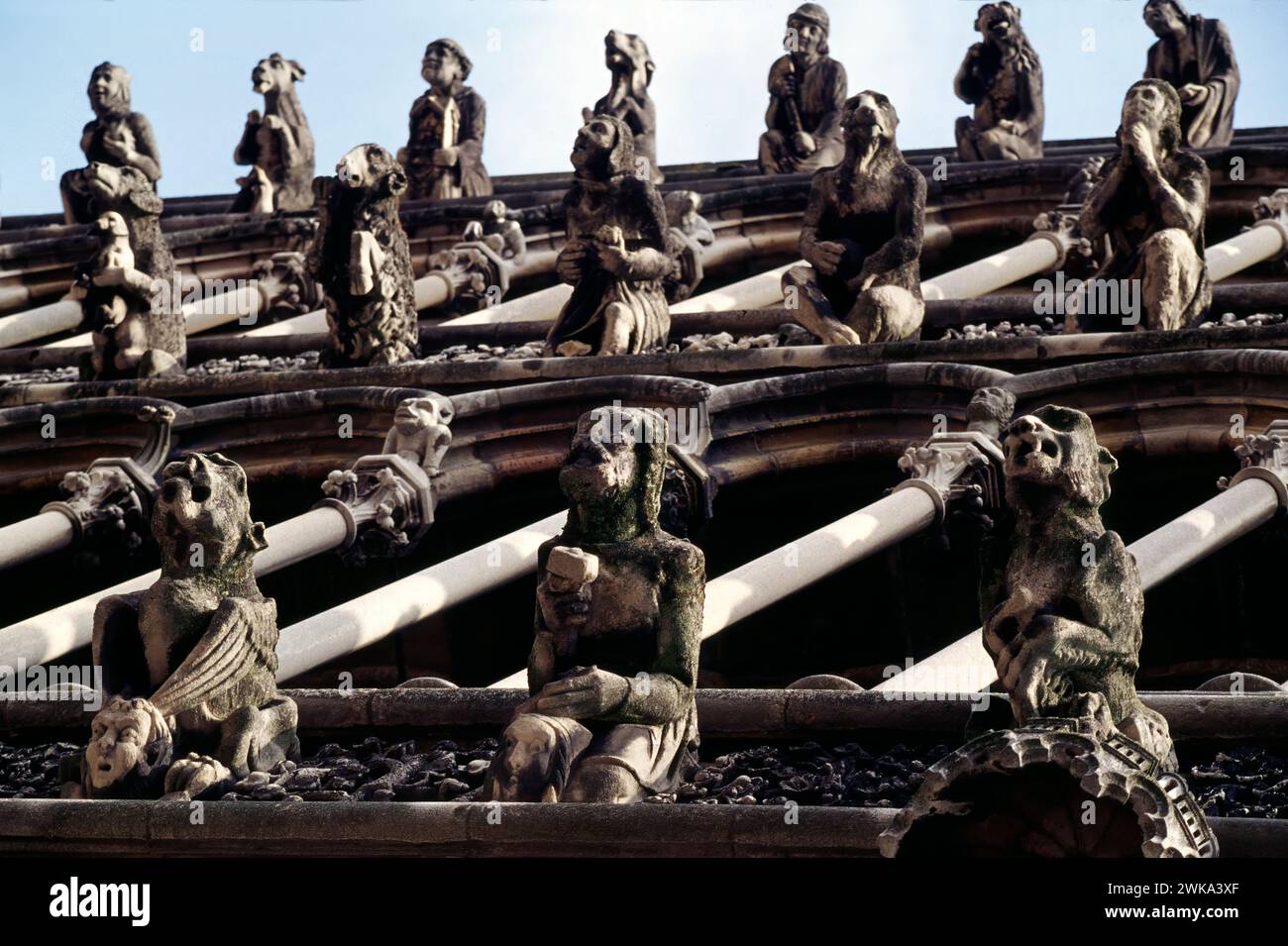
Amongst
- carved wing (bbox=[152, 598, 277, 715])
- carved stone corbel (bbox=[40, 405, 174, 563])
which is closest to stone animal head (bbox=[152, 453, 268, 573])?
carved wing (bbox=[152, 598, 277, 715])

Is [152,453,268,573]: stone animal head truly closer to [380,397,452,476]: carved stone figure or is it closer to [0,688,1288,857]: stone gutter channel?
[0,688,1288,857]: stone gutter channel

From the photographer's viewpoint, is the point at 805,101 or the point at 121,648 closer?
the point at 121,648

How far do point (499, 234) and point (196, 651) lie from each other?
1615cm

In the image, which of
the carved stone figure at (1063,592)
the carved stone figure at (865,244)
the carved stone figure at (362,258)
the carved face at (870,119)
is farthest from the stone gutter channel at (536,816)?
the carved face at (870,119)

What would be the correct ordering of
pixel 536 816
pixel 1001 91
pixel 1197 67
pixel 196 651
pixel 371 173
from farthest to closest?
pixel 1001 91, pixel 1197 67, pixel 371 173, pixel 196 651, pixel 536 816

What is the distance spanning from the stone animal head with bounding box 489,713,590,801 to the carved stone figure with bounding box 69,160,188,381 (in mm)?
12002

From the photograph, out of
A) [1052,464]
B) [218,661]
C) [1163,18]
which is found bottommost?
[218,661]

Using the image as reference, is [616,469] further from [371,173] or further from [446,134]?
[446,134]

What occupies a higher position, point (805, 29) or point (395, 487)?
point (805, 29)

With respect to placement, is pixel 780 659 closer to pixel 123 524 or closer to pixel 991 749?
pixel 123 524

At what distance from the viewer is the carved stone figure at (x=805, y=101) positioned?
31250 millimetres

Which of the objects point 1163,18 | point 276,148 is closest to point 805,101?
point 1163,18

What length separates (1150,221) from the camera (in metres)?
20.6

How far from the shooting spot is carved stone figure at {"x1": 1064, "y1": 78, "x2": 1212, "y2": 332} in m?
20.2
